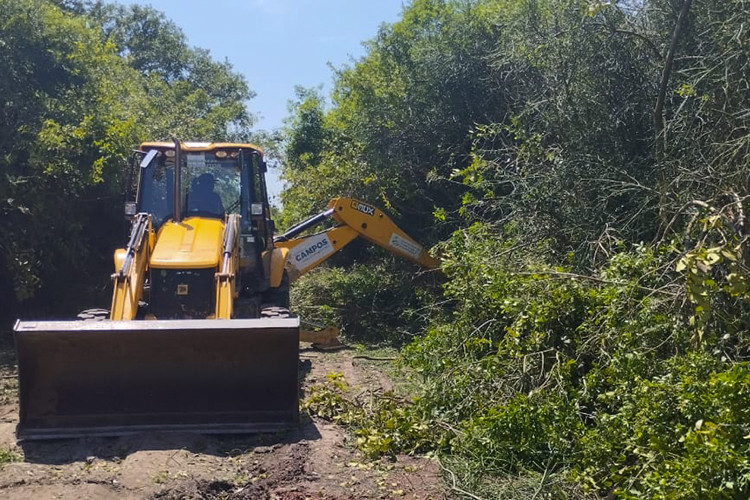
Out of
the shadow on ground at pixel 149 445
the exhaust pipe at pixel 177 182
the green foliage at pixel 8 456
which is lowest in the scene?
the green foliage at pixel 8 456

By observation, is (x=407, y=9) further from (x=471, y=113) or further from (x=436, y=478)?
(x=436, y=478)

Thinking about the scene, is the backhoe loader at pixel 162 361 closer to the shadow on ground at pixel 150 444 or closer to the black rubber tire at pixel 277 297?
the shadow on ground at pixel 150 444

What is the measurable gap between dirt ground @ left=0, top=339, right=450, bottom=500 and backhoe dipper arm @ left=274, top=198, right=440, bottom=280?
459cm

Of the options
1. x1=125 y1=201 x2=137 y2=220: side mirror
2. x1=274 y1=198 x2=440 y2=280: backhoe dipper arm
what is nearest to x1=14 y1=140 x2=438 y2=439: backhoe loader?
x1=125 y1=201 x2=137 y2=220: side mirror

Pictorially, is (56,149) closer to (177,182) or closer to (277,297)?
(177,182)

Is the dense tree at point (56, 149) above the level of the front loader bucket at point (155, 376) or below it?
above

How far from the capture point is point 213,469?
5.90 meters

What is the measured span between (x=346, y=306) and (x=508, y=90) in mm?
4171

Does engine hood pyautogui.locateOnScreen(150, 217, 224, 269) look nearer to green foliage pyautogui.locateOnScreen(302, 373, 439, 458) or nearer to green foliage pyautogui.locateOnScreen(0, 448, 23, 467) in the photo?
green foliage pyautogui.locateOnScreen(302, 373, 439, 458)

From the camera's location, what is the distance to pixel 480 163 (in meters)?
10.0

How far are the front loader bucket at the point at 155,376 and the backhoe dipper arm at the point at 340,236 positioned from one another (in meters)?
4.38

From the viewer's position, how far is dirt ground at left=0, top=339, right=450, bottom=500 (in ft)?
17.9

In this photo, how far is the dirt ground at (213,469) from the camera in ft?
17.9

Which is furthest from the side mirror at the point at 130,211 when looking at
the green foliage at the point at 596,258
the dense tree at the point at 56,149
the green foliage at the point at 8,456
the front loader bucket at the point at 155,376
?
the dense tree at the point at 56,149
